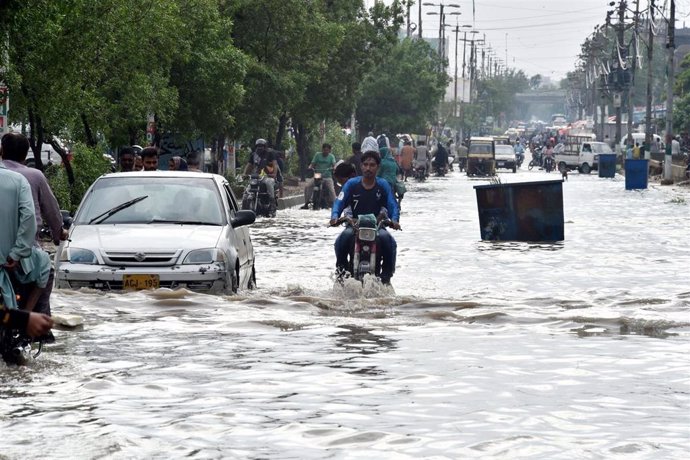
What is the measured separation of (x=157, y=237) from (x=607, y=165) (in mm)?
63328

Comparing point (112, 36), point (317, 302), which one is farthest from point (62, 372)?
point (112, 36)

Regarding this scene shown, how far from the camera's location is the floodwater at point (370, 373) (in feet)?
26.2

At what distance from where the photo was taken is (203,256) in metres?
14.6

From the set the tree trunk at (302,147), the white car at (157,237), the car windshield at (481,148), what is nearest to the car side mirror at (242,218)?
the white car at (157,237)

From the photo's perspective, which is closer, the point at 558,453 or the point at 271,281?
the point at 558,453

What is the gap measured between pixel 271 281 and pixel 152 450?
11162mm

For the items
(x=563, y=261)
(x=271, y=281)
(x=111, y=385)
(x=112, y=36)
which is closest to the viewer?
(x=111, y=385)

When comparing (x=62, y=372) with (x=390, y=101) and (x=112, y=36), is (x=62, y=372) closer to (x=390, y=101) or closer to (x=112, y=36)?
(x=112, y=36)

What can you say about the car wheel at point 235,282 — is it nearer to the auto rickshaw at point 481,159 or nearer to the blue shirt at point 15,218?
the blue shirt at point 15,218

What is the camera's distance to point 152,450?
25.1ft

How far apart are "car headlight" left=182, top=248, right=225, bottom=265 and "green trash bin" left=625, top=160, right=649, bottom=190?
4306 centimetres

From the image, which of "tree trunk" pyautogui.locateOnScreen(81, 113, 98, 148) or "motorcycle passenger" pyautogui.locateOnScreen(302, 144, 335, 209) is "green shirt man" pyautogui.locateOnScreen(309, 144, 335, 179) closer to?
"motorcycle passenger" pyautogui.locateOnScreen(302, 144, 335, 209)

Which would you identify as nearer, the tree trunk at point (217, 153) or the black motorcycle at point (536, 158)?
the tree trunk at point (217, 153)

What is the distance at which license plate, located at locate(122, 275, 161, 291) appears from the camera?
14.4 m
